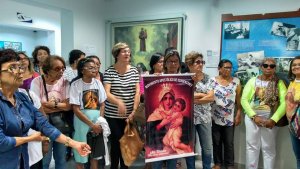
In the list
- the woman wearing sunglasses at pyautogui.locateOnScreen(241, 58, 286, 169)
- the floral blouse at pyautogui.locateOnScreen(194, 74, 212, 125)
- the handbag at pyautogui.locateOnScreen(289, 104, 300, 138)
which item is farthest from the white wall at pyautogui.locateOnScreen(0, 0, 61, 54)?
the handbag at pyautogui.locateOnScreen(289, 104, 300, 138)

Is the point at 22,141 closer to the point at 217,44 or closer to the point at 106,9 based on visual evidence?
the point at 217,44

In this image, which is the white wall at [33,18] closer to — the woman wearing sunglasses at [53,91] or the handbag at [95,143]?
the woman wearing sunglasses at [53,91]

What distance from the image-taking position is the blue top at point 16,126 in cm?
148

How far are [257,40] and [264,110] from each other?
3.32 feet

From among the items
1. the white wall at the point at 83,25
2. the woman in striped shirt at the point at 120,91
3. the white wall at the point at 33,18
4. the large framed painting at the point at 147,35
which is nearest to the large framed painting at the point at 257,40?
the large framed painting at the point at 147,35

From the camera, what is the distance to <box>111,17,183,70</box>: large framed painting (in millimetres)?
4156

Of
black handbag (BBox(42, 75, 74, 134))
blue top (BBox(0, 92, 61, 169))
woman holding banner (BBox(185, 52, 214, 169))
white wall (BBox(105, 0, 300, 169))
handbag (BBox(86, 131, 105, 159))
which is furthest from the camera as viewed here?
white wall (BBox(105, 0, 300, 169))

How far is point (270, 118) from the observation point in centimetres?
308

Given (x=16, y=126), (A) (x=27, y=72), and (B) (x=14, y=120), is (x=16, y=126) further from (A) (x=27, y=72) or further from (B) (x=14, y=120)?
(A) (x=27, y=72)

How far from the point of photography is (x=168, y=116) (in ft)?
7.88

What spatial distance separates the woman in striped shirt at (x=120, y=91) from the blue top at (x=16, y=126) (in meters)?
0.96

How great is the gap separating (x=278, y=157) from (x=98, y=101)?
8.48 feet

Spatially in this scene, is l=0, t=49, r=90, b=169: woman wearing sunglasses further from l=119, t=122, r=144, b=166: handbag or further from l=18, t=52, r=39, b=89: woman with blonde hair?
l=18, t=52, r=39, b=89: woman with blonde hair

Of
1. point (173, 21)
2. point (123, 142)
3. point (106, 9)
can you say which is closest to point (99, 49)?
point (106, 9)
